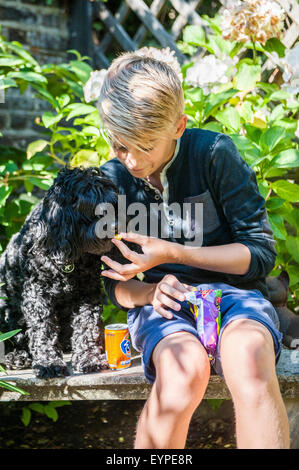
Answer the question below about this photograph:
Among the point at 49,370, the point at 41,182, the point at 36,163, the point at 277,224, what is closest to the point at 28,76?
the point at 36,163

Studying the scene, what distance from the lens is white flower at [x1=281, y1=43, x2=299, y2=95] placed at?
2.62 m

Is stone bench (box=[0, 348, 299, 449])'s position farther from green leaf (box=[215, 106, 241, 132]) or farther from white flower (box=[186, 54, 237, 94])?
white flower (box=[186, 54, 237, 94])

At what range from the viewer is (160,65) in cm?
180

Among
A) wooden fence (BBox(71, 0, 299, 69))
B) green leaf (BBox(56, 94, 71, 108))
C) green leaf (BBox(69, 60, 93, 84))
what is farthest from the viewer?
wooden fence (BBox(71, 0, 299, 69))

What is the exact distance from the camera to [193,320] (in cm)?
183

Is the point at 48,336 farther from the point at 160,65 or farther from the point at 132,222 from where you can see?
the point at 160,65

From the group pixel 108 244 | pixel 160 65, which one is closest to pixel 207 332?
pixel 108 244

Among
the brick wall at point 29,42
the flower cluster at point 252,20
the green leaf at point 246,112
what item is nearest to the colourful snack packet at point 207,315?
the green leaf at point 246,112

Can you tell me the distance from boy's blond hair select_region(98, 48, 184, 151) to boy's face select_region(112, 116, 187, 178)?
0.08 ft

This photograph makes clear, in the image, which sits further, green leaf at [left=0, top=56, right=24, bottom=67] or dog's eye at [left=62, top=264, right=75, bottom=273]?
green leaf at [left=0, top=56, right=24, bottom=67]

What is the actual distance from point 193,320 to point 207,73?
1470 mm

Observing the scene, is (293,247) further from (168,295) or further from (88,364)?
(88,364)

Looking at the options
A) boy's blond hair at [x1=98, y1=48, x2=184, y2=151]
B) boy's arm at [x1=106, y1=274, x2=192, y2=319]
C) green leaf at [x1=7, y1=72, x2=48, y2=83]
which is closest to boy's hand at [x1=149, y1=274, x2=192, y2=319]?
boy's arm at [x1=106, y1=274, x2=192, y2=319]

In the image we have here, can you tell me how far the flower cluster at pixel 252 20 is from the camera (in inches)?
103
